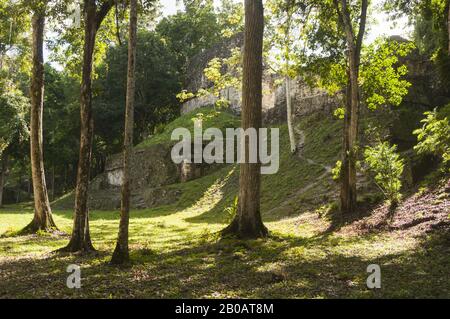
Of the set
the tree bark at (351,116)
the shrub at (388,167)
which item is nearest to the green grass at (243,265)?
the tree bark at (351,116)

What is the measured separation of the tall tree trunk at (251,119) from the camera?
12969mm

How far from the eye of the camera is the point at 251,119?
1314cm

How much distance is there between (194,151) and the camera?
117 feet

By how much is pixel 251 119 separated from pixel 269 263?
16.0 feet

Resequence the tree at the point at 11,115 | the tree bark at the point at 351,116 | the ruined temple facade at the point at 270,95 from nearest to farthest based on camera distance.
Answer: the tree bark at the point at 351,116 → the ruined temple facade at the point at 270,95 → the tree at the point at 11,115

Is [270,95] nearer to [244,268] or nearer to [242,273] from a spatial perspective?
[244,268]

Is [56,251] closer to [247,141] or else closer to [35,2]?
[247,141]

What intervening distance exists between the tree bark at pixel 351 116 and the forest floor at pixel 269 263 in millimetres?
1339

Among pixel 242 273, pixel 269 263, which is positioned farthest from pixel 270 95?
pixel 242 273

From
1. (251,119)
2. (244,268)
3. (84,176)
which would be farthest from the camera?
(251,119)

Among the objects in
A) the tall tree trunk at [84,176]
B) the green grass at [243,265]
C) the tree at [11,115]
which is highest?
the tree at [11,115]

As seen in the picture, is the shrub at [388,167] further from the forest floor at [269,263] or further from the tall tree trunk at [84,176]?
the tall tree trunk at [84,176]

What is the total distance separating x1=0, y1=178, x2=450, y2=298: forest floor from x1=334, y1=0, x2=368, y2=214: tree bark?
134 centimetres

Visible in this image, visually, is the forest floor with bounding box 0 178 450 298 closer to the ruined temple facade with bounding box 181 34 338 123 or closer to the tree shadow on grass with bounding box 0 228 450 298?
the tree shadow on grass with bounding box 0 228 450 298
